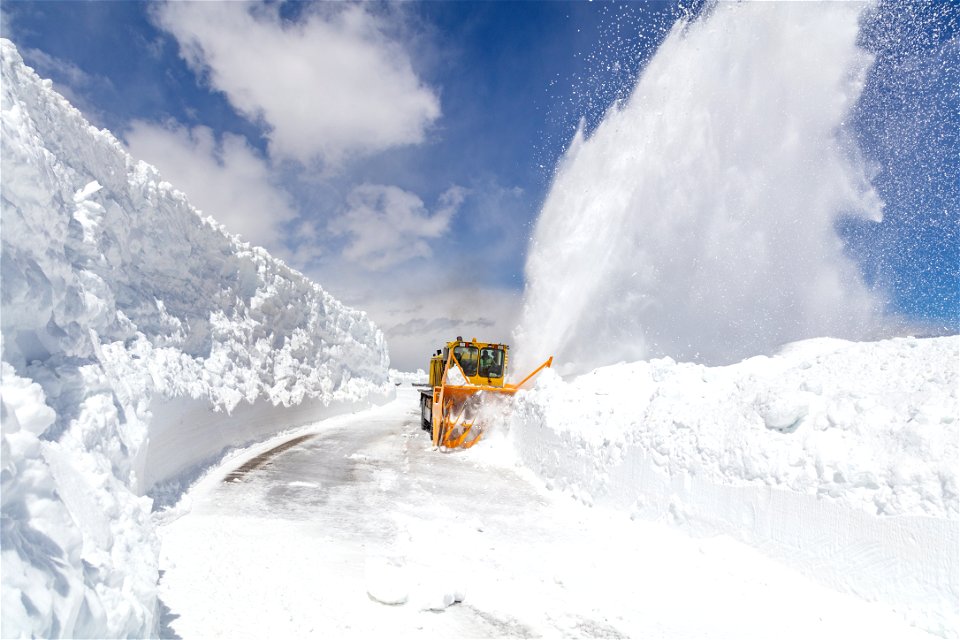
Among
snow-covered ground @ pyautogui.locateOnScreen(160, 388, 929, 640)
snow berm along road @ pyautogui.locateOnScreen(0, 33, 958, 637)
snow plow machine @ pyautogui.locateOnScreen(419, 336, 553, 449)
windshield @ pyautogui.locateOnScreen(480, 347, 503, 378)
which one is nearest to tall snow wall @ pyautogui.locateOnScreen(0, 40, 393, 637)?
snow berm along road @ pyautogui.locateOnScreen(0, 33, 958, 637)

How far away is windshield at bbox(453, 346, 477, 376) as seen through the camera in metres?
15.6

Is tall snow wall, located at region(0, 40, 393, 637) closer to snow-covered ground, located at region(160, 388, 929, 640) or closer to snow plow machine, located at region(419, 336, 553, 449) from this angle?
snow-covered ground, located at region(160, 388, 929, 640)

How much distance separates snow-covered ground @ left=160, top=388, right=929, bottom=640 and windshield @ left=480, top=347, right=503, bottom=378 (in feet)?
22.8

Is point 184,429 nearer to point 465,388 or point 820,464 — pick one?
point 465,388

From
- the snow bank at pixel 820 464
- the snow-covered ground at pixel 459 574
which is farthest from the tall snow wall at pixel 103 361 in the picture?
Answer: the snow bank at pixel 820 464

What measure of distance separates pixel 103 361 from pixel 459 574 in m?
4.05

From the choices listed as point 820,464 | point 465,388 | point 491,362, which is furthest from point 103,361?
point 491,362

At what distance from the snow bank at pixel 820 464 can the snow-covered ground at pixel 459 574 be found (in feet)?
0.95

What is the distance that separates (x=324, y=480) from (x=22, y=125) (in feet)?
22.1

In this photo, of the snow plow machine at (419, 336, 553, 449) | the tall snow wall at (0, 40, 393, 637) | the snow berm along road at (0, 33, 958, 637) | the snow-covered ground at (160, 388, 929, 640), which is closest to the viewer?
the tall snow wall at (0, 40, 393, 637)

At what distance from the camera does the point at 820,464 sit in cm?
525

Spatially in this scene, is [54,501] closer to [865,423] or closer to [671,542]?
[671,542]

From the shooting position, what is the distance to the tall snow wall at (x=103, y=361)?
2.72 meters

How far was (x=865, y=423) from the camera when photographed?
17.3ft
